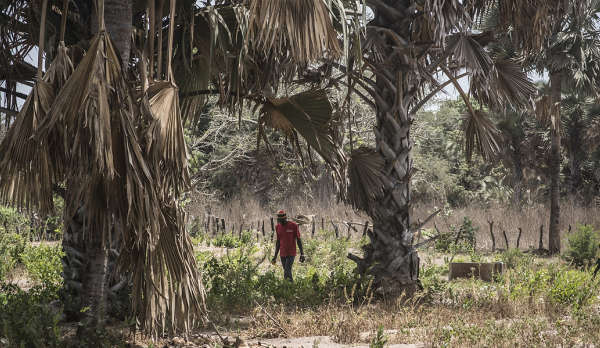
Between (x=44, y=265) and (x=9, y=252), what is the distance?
2.77 m

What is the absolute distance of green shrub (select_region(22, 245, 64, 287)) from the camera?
7.58 m

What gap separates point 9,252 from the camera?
33.6ft

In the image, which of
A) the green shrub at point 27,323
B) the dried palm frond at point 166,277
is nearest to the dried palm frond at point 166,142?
the dried palm frond at point 166,277

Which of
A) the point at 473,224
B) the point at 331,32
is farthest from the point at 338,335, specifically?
the point at 473,224

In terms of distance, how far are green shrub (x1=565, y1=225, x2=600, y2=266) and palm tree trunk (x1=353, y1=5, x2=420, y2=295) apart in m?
6.05

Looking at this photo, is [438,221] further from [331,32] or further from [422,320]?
[331,32]

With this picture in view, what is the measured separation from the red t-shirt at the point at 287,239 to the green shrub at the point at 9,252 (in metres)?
4.35

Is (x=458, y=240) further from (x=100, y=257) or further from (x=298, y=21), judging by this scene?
(x=298, y=21)

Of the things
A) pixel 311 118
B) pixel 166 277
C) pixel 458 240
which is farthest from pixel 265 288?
pixel 458 240

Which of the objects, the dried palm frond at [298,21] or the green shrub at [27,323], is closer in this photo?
the dried palm frond at [298,21]

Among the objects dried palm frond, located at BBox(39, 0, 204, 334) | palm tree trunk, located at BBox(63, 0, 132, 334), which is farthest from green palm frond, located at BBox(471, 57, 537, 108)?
dried palm frond, located at BBox(39, 0, 204, 334)

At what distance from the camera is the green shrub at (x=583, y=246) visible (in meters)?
12.0

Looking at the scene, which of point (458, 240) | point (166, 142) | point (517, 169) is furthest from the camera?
point (517, 169)

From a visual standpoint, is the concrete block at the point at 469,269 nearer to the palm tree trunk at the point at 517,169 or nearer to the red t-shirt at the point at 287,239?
the red t-shirt at the point at 287,239
